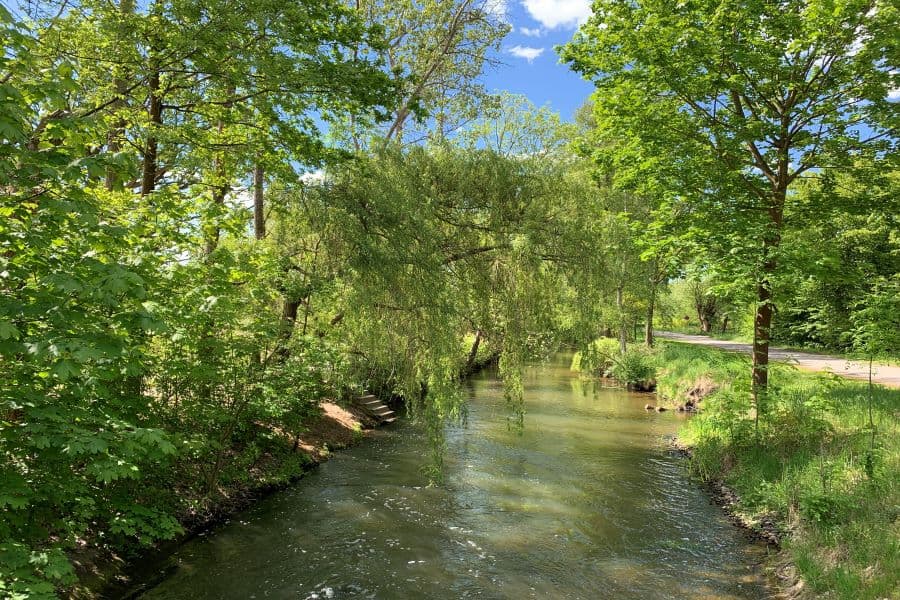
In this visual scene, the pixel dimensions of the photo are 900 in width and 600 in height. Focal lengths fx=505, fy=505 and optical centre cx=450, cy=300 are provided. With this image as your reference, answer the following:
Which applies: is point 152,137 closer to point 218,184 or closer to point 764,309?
point 218,184

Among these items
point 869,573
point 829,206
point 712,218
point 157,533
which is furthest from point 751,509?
Answer: point 157,533

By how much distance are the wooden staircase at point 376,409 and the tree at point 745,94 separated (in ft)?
32.5

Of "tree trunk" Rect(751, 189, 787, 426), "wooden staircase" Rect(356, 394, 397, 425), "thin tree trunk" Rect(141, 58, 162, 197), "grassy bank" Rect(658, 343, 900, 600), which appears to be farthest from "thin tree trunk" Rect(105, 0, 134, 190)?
"tree trunk" Rect(751, 189, 787, 426)

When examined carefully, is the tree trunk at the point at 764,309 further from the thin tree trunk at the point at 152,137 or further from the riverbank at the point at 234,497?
the thin tree trunk at the point at 152,137

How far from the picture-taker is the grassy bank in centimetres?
554

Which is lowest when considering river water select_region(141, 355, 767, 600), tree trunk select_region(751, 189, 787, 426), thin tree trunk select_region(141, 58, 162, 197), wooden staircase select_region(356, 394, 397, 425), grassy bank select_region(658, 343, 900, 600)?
river water select_region(141, 355, 767, 600)

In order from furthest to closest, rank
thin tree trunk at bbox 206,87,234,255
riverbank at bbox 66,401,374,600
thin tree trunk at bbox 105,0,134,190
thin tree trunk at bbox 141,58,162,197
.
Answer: thin tree trunk at bbox 206,87,234,255, thin tree trunk at bbox 141,58,162,197, thin tree trunk at bbox 105,0,134,190, riverbank at bbox 66,401,374,600

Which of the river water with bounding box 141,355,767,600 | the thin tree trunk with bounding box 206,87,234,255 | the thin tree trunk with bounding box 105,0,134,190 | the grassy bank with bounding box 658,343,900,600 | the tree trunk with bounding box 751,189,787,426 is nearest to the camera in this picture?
the grassy bank with bounding box 658,343,900,600

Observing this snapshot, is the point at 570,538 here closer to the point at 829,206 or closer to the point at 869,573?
the point at 869,573

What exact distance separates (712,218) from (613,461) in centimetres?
557

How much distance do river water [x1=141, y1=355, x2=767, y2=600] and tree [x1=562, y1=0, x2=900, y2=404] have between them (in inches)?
126

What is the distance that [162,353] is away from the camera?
698 cm

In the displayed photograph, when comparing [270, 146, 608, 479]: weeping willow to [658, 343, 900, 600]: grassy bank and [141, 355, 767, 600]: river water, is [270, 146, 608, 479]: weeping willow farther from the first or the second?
[658, 343, 900, 600]: grassy bank

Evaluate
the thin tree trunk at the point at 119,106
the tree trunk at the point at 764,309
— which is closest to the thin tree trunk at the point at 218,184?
the thin tree trunk at the point at 119,106
